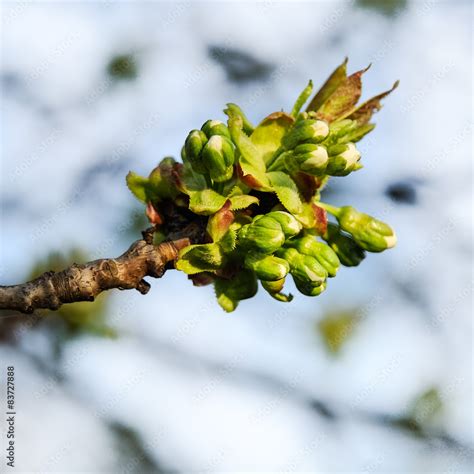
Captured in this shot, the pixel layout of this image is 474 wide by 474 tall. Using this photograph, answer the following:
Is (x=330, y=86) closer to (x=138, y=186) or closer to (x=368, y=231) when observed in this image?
(x=368, y=231)

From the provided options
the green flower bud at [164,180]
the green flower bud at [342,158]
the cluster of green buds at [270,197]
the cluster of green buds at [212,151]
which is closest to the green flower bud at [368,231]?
the cluster of green buds at [270,197]

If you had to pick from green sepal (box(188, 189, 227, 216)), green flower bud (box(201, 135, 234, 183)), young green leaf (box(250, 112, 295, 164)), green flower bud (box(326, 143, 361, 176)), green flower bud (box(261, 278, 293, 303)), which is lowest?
green flower bud (box(261, 278, 293, 303))

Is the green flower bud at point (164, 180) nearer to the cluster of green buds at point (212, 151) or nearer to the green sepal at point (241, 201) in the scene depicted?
the cluster of green buds at point (212, 151)

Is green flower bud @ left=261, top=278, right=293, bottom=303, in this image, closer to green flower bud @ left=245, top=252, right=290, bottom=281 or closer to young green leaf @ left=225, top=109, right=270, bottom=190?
green flower bud @ left=245, top=252, right=290, bottom=281

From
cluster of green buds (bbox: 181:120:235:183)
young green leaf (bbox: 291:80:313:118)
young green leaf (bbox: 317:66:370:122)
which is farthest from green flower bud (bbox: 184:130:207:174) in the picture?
young green leaf (bbox: 317:66:370:122)

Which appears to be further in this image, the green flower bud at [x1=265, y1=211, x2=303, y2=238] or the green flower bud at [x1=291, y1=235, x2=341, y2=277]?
the green flower bud at [x1=291, y1=235, x2=341, y2=277]

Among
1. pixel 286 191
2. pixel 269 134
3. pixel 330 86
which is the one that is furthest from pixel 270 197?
pixel 330 86
